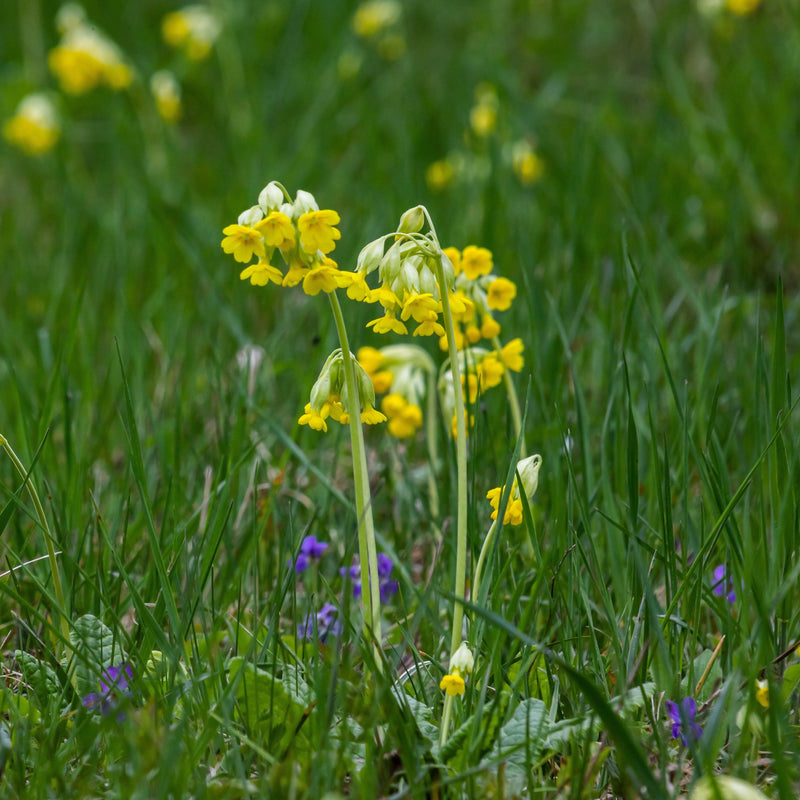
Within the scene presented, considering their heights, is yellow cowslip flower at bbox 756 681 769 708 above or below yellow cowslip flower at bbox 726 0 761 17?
below

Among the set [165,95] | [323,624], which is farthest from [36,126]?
[323,624]

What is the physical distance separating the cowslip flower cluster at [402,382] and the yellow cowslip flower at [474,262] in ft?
0.93

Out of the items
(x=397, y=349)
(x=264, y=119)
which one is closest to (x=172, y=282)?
(x=397, y=349)

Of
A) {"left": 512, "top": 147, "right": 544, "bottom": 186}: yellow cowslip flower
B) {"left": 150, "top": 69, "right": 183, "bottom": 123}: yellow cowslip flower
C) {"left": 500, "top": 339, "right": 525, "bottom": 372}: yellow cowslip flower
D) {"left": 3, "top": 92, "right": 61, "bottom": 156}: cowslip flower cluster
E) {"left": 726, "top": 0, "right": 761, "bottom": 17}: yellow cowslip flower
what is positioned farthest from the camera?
{"left": 150, "top": 69, "right": 183, "bottom": 123}: yellow cowslip flower

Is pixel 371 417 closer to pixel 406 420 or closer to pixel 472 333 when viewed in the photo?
pixel 472 333

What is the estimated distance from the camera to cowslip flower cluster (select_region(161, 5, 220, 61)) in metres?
Result: 4.85

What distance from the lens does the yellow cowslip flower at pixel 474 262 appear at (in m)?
Result: 1.74

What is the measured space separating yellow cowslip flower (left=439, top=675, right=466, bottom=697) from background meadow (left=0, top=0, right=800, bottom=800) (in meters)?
0.04

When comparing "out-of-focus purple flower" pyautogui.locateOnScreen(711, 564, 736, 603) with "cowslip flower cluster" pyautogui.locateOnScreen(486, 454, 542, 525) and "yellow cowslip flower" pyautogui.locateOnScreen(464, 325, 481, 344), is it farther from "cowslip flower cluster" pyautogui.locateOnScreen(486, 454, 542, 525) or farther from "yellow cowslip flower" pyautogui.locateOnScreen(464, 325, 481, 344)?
"yellow cowslip flower" pyautogui.locateOnScreen(464, 325, 481, 344)

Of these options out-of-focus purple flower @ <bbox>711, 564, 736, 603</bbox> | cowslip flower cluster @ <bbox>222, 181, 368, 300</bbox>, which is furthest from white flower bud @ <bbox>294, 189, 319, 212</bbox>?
out-of-focus purple flower @ <bbox>711, 564, 736, 603</bbox>

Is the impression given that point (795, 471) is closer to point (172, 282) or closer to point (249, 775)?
point (249, 775)

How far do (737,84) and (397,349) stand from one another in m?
2.70

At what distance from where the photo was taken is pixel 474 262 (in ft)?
5.77

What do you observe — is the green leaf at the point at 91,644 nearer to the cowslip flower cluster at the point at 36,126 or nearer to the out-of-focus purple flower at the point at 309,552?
the out-of-focus purple flower at the point at 309,552
